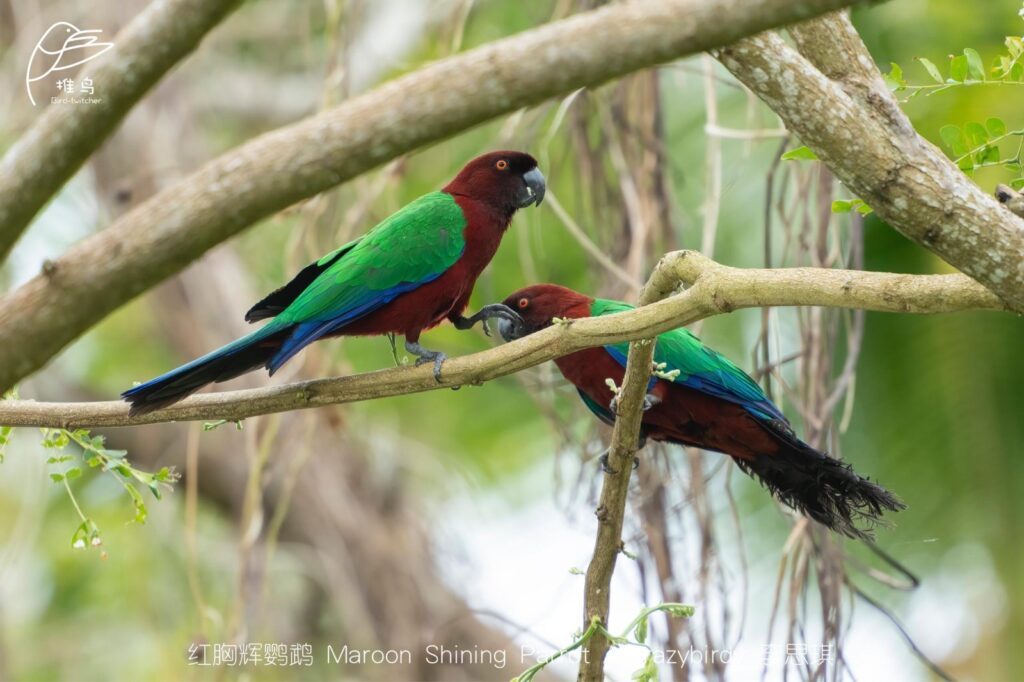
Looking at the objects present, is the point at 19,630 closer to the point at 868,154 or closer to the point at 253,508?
the point at 253,508

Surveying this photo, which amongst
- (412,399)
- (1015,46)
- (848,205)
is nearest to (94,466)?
(848,205)

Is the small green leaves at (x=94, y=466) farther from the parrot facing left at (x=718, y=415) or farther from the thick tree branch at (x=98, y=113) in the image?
the parrot facing left at (x=718, y=415)

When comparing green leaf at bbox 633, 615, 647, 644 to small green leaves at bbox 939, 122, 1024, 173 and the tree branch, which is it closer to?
the tree branch

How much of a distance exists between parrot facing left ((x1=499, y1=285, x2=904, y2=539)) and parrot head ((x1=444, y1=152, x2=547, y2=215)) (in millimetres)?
522

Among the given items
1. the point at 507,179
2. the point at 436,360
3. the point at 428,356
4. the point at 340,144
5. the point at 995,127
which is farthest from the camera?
the point at 507,179

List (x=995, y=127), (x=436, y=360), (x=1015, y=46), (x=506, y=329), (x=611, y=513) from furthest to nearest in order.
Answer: (x=506, y=329) < (x=436, y=360) < (x=611, y=513) < (x=995, y=127) < (x=1015, y=46)

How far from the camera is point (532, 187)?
490 cm

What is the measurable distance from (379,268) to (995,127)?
2.24m

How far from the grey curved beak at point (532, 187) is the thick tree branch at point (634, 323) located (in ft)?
5.23

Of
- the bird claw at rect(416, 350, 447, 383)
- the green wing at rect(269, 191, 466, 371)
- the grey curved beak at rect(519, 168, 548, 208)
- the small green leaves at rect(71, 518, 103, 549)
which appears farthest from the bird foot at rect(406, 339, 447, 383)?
the small green leaves at rect(71, 518, 103, 549)

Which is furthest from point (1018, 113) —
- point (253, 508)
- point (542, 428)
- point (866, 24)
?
point (542, 428)

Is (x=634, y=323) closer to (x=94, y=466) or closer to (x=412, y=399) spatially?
(x=94, y=466)

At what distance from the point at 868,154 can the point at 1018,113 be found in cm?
525

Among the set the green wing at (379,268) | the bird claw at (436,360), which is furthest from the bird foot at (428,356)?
the green wing at (379,268)
